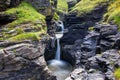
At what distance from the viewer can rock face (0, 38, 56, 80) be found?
156 feet

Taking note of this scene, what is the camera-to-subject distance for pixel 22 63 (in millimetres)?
48625

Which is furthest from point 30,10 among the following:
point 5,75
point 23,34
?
point 5,75

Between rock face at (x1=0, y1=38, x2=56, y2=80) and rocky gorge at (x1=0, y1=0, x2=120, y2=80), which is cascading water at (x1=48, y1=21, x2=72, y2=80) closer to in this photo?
rocky gorge at (x1=0, y1=0, x2=120, y2=80)

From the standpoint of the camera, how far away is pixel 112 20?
63969 mm

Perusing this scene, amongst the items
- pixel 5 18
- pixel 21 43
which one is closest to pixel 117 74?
pixel 21 43

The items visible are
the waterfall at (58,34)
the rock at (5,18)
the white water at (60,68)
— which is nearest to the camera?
the rock at (5,18)

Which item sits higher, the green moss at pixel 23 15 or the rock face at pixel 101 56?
the green moss at pixel 23 15

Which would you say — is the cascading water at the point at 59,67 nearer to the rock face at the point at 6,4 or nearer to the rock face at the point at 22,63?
the rock face at the point at 22,63

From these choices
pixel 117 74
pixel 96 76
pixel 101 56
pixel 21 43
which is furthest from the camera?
pixel 21 43

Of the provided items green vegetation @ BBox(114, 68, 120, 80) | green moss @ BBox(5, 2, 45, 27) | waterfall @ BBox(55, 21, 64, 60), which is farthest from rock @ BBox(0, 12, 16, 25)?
waterfall @ BBox(55, 21, 64, 60)

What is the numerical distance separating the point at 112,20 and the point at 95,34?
5.96 m

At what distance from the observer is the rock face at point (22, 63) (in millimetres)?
47500

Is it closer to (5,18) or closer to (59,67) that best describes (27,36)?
(5,18)

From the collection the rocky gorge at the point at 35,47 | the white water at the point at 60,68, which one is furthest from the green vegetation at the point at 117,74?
the white water at the point at 60,68
